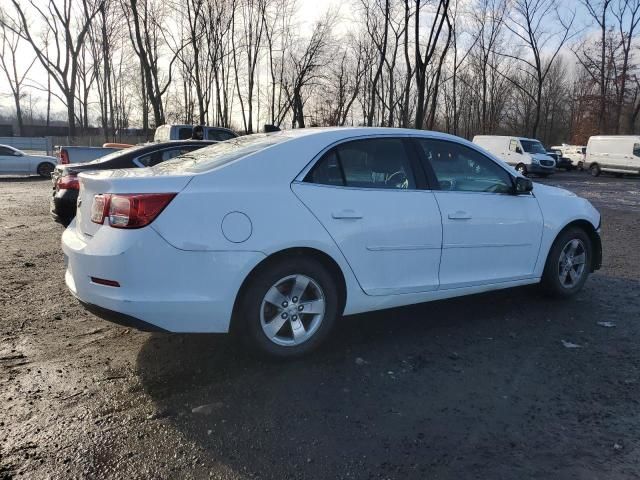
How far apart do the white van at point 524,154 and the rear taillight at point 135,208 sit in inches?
1013

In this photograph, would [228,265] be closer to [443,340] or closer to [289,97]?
[443,340]

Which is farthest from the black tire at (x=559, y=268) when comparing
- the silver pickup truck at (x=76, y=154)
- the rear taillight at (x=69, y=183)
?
the silver pickup truck at (x=76, y=154)

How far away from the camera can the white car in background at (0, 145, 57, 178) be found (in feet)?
71.5

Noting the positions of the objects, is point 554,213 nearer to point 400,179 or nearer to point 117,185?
point 400,179

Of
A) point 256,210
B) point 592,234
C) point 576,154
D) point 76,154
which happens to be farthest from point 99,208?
point 576,154

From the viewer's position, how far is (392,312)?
4945 mm

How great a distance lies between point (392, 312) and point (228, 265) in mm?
2074

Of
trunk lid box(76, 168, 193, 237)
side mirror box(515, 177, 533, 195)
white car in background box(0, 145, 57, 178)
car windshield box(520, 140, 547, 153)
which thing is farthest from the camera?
car windshield box(520, 140, 547, 153)

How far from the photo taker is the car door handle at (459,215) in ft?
14.1

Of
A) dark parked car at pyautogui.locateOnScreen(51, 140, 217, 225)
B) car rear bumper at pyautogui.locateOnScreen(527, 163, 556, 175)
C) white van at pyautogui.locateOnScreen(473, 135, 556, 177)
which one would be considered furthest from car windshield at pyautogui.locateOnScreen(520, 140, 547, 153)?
dark parked car at pyautogui.locateOnScreen(51, 140, 217, 225)

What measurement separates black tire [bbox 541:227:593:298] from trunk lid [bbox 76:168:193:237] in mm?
3510

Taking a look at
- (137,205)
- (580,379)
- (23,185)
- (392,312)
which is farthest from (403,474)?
(23,185)

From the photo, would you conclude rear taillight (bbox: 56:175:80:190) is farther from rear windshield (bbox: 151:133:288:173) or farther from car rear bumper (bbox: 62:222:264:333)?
car rear bumper (bbox: 62:222:264:333)

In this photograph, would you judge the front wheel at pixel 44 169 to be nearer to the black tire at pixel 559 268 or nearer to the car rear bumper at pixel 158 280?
the car rear bumper at pixel 158 280
